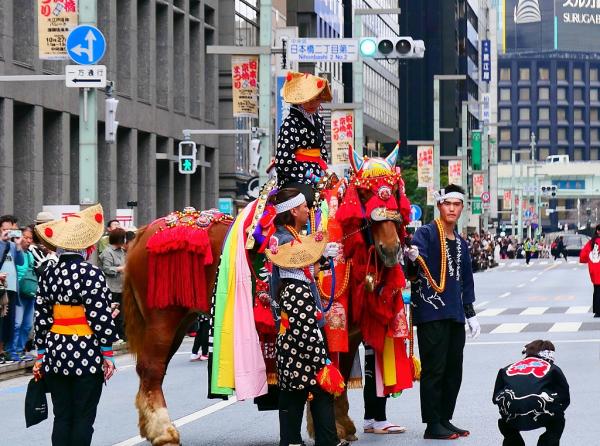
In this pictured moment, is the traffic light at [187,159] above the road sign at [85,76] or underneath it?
underneath

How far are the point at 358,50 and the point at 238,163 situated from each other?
103 ft

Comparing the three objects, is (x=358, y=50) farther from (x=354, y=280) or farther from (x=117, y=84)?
(x=354, y=280)

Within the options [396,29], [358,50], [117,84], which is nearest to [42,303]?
[358,50]

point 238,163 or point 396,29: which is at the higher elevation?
point 396,29

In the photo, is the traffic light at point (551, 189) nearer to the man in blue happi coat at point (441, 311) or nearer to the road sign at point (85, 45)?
the road sign at point (85, 45)

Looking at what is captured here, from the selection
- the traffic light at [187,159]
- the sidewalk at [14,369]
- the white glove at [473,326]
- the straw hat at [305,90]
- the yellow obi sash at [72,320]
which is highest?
the traffic light at [187,159]

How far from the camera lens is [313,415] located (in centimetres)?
1014

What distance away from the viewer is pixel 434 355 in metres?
12.2

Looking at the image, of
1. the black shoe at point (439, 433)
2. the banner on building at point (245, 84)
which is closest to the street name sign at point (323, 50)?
the banner on building at point (245, 84)

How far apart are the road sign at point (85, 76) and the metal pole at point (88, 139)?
53 centimetres

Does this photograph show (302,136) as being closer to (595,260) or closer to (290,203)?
(290,203)

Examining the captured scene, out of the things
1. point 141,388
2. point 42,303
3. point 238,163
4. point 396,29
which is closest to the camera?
point 42,303

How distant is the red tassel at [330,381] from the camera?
10031 millimetres

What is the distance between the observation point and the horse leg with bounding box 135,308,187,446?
37.9 feet
